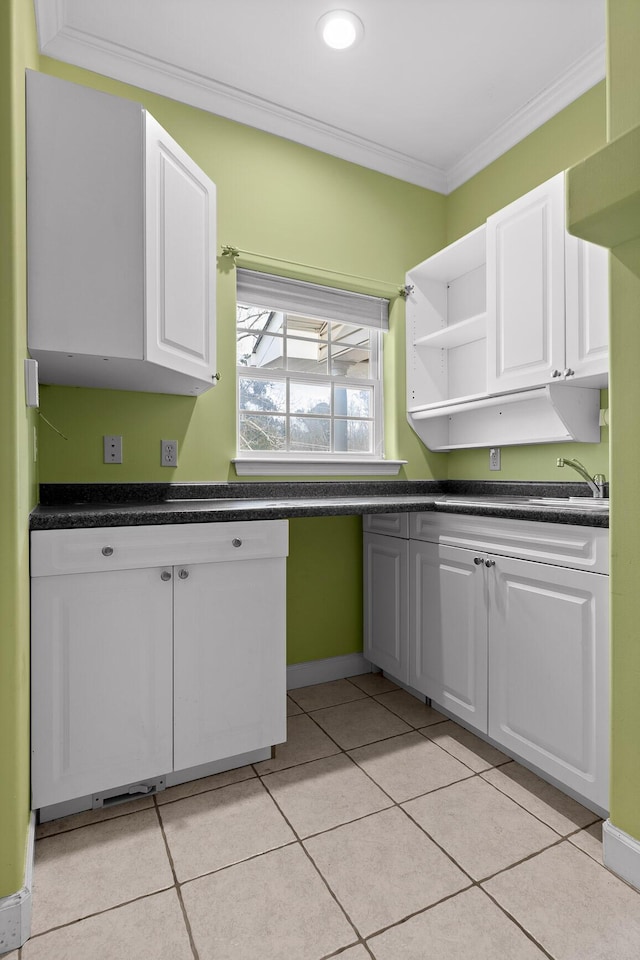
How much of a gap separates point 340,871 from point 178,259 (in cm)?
200

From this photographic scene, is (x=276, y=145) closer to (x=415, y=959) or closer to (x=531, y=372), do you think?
(x=531, y=372)

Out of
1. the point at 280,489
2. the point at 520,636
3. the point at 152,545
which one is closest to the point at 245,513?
the point at 152,545

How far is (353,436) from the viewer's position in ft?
9.43

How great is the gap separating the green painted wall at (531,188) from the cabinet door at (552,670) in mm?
774

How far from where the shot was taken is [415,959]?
43.3 inches

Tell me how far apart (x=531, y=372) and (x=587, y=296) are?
0.34 metres

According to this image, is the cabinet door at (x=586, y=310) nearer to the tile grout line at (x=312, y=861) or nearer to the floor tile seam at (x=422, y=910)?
the floor tile seam at (x=422, y=910)

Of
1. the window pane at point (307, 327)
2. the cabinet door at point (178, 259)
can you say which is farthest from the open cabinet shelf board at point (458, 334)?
the cabinet door at point (178, 259)

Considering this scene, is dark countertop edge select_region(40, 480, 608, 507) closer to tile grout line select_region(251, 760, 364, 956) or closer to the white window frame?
the white window frame

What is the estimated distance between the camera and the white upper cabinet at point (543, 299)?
1.93 m

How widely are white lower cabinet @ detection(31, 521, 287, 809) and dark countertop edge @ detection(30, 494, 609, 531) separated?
0.10 ft

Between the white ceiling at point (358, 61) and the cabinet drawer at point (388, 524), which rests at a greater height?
the white ceiling at point (358, 61)

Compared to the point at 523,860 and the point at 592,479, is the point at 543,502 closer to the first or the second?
the point at 592,479

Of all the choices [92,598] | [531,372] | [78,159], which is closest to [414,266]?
[531,372]
